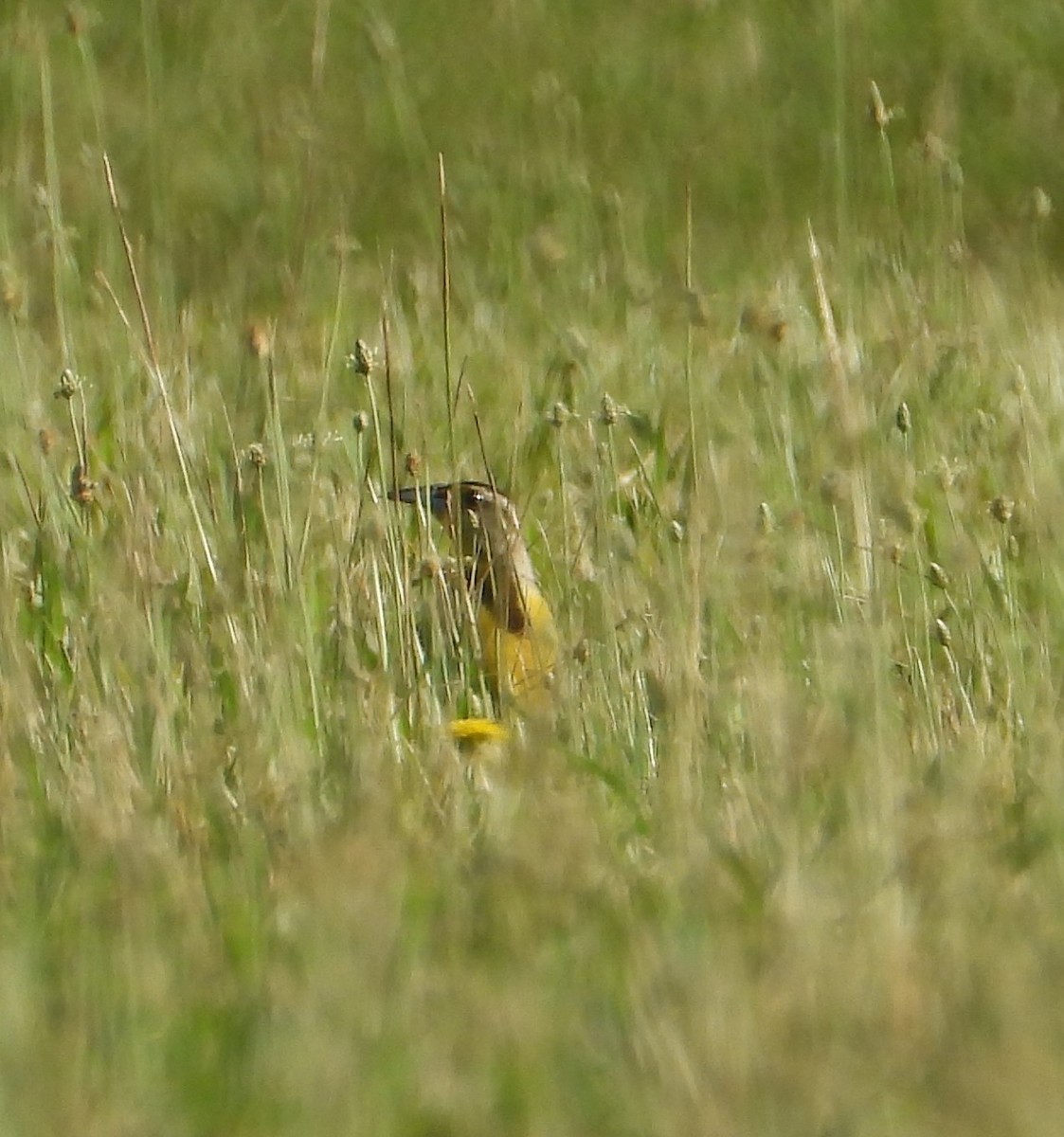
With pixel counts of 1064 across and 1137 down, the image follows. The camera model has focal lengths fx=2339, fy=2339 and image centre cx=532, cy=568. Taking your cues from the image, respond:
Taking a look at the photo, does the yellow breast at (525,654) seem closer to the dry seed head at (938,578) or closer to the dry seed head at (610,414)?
the dry seed head at (610,414)

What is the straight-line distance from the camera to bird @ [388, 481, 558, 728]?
3.26m

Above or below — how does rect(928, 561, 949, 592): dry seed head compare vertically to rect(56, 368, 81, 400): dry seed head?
below

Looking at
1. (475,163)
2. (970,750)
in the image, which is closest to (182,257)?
(475,163)

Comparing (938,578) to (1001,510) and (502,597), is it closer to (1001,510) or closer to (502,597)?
(1001,510)

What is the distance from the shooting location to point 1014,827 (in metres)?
2.48

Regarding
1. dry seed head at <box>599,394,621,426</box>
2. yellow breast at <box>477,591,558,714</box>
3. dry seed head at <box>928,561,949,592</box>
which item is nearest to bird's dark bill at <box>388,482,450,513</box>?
yellow breast at <box>477,591,558,714</box>

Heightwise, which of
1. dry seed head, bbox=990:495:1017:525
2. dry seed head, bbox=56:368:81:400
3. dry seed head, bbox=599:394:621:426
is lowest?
dry seed head, bbox=990:495:1017:525

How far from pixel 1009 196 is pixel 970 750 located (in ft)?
18.6

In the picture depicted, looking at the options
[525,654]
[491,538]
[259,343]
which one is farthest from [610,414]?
[259,343]

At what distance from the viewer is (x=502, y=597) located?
3.59 metres

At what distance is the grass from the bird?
0.07 meters

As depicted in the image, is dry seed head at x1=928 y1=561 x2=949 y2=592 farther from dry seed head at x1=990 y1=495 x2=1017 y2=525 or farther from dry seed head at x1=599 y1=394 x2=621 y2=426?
dry seed head at x1=599 y1=394 x2=621 y2=426

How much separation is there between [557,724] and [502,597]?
62cm

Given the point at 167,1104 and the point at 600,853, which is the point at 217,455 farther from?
the point at 167,1104
